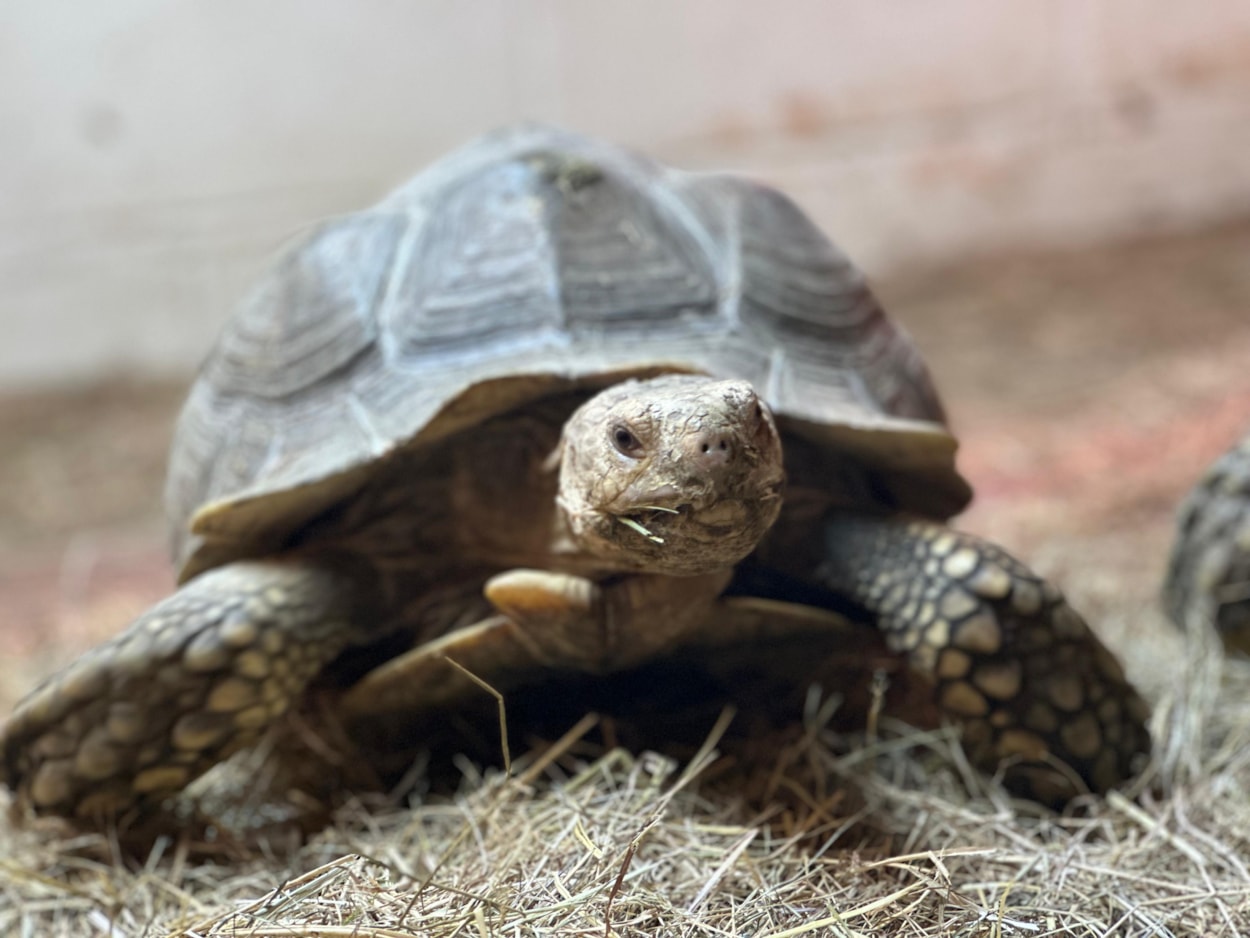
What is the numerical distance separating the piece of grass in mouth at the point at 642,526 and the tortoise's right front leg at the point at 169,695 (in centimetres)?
88

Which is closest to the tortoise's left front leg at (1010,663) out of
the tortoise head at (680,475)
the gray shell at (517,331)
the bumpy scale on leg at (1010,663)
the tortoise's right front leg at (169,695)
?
the bumpy scale on leg at (1010,663)

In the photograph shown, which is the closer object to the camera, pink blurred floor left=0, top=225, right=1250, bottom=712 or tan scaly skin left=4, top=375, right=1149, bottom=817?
tan scaly skin left=4, top=375, right=1149, bottom=817

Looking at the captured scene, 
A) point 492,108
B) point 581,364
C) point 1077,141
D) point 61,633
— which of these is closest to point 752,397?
point 581,364

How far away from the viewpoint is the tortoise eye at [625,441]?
6.18 feet

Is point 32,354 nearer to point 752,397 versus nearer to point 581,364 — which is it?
point 581,364

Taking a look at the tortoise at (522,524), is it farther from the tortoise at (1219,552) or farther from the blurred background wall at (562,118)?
the blurred background wall at (562,118)

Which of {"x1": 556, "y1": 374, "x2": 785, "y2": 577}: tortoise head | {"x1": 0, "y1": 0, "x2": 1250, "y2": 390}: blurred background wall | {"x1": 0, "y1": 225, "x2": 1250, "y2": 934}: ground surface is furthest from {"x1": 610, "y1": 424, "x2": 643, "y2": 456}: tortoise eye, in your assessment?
{"x1": 0, "y1": 0, "x2": 1250, "y2": 390}: blurred background wall

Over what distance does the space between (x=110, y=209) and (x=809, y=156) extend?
15.4 ft

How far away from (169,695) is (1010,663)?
5.70 ft

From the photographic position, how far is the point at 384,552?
8.59ft

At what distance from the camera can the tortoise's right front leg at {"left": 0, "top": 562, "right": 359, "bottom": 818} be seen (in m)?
2.33

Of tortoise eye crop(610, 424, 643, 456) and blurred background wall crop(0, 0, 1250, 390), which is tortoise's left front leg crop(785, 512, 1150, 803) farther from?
blurred background wall crop(0, 0, 1250, 390)

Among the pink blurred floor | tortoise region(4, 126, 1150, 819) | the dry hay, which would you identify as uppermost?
tortoise region(4, 126, 1150, 819)

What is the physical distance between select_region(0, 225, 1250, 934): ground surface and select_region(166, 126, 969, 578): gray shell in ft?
4.04
